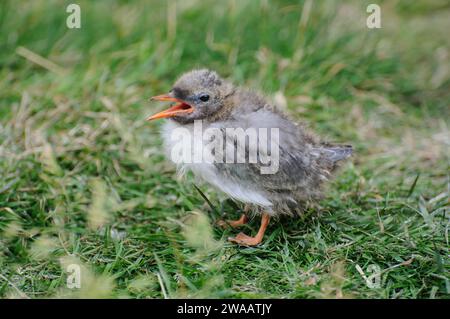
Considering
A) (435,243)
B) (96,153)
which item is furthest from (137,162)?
(435,243)

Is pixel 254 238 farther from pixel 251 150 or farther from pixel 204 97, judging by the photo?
pixel 204 97

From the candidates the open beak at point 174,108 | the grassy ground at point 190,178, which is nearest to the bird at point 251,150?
the open beak at point 174,108

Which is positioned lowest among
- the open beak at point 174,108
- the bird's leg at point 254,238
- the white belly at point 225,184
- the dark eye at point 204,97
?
the bird's leg at point 254,238

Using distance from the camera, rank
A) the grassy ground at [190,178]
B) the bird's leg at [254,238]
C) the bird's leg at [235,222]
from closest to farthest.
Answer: the grassy ground at [190,178]
the bird's leg at [254,238]
the bird's leg at [235,222]

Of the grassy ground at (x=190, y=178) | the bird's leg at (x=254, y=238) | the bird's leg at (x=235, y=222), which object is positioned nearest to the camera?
the grassy ground at (x=190, y=178)

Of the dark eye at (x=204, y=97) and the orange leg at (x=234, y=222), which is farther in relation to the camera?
the orange leg at (x=234, y=222)

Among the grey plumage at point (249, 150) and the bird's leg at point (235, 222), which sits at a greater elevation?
the grey plumage at point (249, 150)

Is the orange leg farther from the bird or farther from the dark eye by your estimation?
the dark eye

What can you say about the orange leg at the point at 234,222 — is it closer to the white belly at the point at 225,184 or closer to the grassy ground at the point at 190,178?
the grassy ground at the point at 190,178
